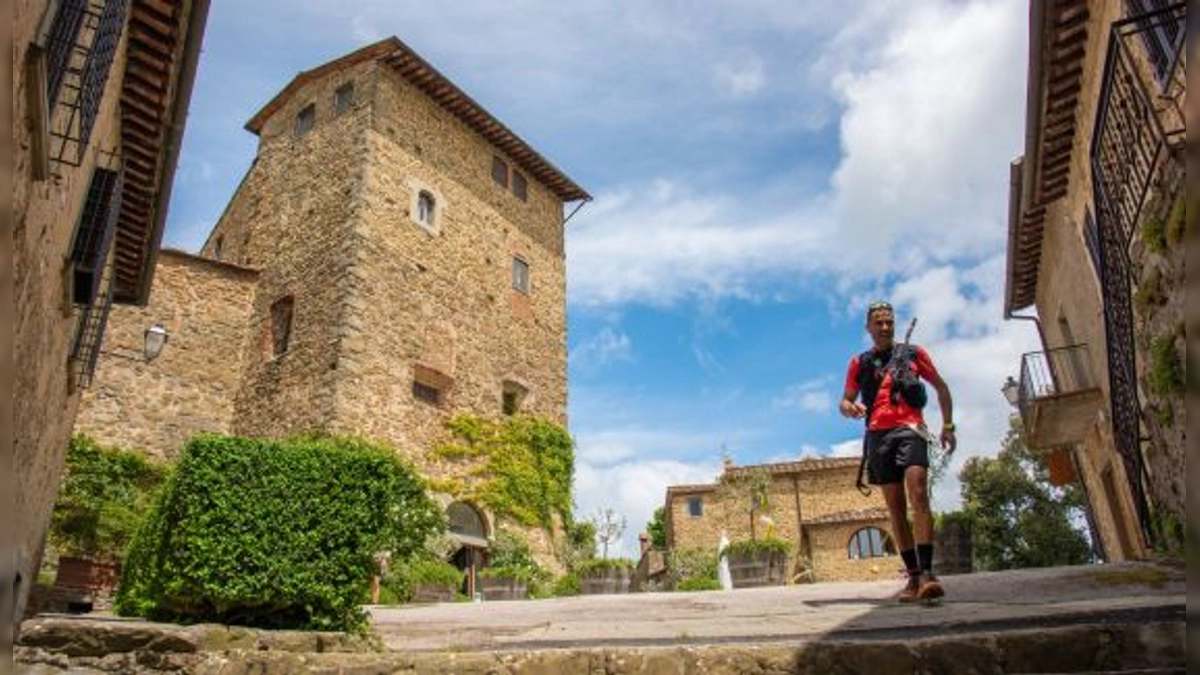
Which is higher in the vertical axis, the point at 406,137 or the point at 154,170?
the point at 406,137

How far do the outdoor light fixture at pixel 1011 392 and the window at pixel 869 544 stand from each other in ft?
55.2

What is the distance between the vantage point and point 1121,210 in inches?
287

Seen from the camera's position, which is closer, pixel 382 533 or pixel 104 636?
pixel 104 636

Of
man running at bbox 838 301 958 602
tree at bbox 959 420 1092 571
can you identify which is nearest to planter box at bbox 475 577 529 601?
man running at bbox 838 301 958 602

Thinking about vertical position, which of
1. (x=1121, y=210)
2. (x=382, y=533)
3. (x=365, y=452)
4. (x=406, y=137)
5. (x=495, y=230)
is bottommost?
(x=382, y=533)

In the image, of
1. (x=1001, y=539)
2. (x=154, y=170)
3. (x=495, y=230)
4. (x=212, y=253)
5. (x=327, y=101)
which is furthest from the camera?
(x=1001, y=539)

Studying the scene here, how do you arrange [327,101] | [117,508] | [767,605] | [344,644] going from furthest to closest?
[327,101] < [117,508] < [767,605] < [344,644]

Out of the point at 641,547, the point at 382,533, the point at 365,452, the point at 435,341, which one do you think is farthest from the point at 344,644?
the point at 641,547

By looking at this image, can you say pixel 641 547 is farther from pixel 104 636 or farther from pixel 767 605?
pixel 104 636

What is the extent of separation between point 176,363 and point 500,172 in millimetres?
10370

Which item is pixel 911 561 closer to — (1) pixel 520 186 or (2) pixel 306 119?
(1) pixel 520 186

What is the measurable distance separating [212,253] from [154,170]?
1686 cm

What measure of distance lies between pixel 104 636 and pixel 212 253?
23794mm

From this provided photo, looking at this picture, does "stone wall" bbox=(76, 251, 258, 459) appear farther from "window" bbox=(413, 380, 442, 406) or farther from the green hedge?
the green hedge
